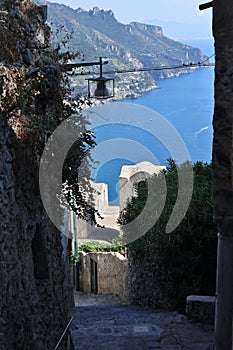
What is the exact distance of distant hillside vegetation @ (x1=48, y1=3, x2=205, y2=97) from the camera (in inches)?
610

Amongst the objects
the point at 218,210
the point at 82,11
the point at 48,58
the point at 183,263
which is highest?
the point at 82,11

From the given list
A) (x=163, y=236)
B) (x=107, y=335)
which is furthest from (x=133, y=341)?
(x=163, y=236)

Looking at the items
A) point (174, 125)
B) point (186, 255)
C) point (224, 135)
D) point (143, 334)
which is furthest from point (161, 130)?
point (174, 125)

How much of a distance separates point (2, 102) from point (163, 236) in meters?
3.63

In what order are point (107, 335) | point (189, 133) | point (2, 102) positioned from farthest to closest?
point (189, 133), point (107, 335), point (2, 102)

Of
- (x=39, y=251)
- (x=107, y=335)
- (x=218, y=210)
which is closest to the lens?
(x=218, y=210)

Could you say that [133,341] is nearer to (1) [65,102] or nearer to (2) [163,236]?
(2) [163,236]

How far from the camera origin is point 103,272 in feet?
53.8

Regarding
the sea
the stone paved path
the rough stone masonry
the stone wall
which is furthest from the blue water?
the stone paved path

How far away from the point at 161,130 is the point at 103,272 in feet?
21.9

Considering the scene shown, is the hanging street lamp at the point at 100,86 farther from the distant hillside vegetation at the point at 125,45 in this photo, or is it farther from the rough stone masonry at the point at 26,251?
the distant hillside vegetation at the point at 125,45

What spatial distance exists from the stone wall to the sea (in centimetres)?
263

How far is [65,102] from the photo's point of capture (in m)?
7.72

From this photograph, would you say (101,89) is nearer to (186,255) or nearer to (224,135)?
(186,255)
